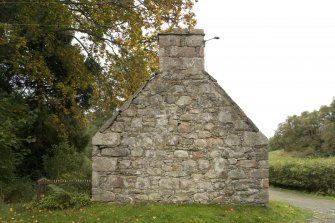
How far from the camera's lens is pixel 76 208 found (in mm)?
9812

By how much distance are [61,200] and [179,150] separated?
132 inches

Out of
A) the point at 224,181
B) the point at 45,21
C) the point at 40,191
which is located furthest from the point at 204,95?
the point at 45,21

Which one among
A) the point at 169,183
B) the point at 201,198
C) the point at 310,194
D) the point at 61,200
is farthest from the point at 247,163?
the point at 310,194

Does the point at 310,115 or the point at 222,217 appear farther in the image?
the point at 310,115

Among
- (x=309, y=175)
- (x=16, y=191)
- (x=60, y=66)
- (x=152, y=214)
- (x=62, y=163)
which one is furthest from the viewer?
(x=309, y=175)

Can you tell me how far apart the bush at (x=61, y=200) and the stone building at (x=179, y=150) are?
1.24ft

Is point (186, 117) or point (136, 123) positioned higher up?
point (186, 117)

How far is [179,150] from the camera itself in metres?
10.3

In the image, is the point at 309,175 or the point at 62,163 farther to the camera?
the point at 309,175

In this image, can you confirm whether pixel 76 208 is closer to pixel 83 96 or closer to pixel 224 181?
pixel 224 181

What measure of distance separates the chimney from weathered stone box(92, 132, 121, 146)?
2.22m

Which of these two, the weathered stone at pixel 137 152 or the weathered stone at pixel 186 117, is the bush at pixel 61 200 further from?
the weathered stone at pixel 186 117

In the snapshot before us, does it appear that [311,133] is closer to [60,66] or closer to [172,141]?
[60,66]

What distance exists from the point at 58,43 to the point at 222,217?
10.4 metres
